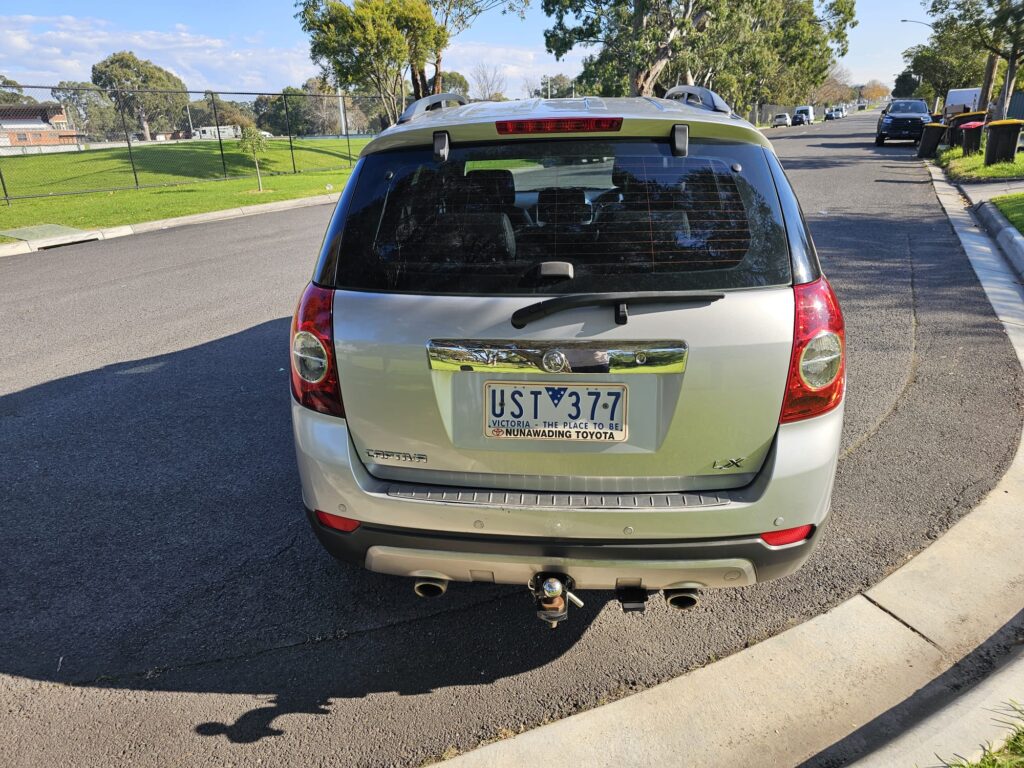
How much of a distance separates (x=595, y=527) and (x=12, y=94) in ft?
88.1

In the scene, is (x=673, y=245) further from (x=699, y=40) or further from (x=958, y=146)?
(x=699, y=40)

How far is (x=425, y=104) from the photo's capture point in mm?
3293

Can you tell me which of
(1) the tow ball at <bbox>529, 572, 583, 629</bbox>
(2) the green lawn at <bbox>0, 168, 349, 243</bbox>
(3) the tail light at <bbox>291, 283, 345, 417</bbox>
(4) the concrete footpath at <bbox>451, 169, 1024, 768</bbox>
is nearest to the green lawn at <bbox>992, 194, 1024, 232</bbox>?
(4) the concrete footpath at <bbox>451, 169, 1024, 768</bbox>

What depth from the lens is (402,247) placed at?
2330 mm

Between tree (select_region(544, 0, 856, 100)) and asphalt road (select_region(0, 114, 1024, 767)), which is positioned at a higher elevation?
tree (select_region(544, 0, 856, 100))

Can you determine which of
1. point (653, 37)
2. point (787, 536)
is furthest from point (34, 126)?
point (787, 536)

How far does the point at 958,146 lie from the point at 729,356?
2533 centimetres

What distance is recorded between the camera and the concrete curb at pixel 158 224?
38.4ft

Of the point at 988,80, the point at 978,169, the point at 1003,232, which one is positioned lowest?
the point at 1003,232

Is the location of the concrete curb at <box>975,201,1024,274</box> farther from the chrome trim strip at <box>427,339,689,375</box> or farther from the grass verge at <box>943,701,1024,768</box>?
the chrome trim strip at <box>427,339,689,375</box>

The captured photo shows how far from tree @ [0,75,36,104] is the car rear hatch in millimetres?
17810

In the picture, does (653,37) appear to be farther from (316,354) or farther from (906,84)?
(906,84)

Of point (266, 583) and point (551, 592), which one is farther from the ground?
point (551, 592)

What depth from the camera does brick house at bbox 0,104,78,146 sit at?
24972 mm
